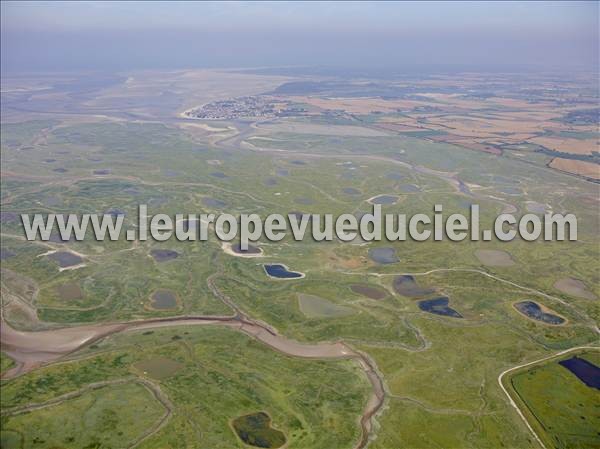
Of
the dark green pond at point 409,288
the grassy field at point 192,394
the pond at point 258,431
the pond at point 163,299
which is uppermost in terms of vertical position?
the dark green pond at point 409,288

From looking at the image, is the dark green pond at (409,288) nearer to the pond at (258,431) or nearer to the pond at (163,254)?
the pond at (258,431)

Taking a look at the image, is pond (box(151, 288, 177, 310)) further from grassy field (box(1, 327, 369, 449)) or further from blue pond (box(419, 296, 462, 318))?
blue pond (box(419, 296, 462, 318))

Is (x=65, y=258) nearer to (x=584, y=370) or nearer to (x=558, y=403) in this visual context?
(x=558, y=403)

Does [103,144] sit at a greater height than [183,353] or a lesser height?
greater

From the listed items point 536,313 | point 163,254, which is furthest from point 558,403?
point 163,254

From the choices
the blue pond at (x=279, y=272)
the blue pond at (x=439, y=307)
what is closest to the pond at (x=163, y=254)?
the blue pond at (x=279, y=272)

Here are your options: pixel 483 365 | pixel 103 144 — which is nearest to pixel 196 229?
pixel 483 365

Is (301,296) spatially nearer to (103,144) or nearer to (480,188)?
(480,188)
